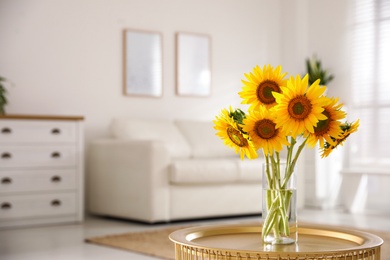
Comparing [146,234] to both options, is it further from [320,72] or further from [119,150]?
[320,72]

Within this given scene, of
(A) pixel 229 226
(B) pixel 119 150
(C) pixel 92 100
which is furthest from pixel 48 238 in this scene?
(A) pixel 229 226

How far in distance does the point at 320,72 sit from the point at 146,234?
9.54 ft

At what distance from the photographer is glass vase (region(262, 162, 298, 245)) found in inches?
63.9

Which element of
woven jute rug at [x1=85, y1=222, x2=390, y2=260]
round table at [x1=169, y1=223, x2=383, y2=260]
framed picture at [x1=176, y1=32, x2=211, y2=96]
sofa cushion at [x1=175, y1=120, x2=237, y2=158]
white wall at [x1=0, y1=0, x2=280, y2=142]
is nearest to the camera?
round table at [x1=169, y1=223, x2=383, y2=260]

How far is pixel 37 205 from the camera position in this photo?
477cm

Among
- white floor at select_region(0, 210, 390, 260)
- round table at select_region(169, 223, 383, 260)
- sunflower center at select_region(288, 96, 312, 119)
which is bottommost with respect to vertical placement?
white floor at select_region(0, 210, 390, 260)

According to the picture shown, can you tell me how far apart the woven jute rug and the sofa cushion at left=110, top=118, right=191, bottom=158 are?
113 cm

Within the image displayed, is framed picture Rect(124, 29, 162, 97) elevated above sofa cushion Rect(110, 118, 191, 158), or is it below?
above

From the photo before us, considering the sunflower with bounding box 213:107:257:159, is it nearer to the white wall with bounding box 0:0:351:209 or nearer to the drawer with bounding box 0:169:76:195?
the drawer with bounding box 0:169:76:195

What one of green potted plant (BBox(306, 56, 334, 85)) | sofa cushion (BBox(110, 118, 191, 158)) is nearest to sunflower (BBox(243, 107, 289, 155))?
sofa cushion (BBox(110, 118, 191, 158))

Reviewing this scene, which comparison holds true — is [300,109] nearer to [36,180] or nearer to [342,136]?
[342,136]

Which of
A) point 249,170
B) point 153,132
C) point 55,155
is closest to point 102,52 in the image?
point 153,132

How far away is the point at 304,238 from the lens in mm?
1791

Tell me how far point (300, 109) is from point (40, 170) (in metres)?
3.58
